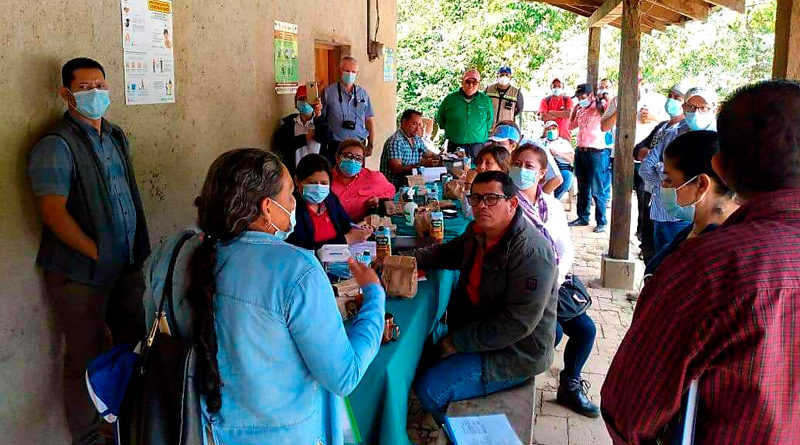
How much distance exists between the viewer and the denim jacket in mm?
1508

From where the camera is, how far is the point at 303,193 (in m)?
3.46

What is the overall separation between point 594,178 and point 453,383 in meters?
5.61

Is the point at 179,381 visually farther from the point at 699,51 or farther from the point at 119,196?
the point at 699,51

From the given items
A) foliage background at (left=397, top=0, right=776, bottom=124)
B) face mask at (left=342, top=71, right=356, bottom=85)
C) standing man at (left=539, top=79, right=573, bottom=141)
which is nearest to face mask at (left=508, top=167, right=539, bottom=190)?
face mask at (left=342, top=71, right=356, bottom=85)

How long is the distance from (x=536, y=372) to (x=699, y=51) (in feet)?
54.4

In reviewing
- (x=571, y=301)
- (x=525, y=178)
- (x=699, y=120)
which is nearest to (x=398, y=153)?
(x=525, y=178)

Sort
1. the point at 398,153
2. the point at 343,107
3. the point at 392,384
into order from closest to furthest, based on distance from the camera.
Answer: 1. the point at 392,384
2. the point at 398,153
3. the point at 343,107

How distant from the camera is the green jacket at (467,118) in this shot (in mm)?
7387

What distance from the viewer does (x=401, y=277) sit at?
2799 mm

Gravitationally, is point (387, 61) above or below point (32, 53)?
above

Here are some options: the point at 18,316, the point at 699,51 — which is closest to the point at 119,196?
the point at 18,316

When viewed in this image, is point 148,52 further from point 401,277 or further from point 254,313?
point 254,313

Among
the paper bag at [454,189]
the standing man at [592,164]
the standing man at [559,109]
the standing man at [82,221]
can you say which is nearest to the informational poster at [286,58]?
the paper bag at [454,189]

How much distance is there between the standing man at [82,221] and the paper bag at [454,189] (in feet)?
9.12
